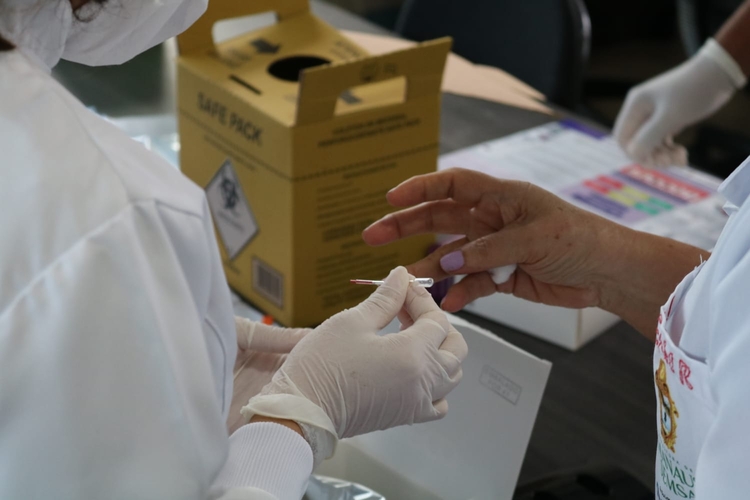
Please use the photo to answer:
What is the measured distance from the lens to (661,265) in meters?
1.11

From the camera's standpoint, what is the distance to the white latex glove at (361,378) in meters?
0.76

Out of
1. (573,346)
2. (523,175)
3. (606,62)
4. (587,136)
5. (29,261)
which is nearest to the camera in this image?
(29,261)

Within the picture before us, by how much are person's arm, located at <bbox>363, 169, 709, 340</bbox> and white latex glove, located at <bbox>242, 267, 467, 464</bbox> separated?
0.87 feet

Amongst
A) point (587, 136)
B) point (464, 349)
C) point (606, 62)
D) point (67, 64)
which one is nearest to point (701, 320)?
point (464, 349)

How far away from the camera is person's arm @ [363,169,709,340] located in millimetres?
1105

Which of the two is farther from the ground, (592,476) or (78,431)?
(78,431)

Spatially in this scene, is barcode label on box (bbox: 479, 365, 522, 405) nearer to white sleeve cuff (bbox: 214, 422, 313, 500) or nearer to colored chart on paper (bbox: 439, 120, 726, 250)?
white sleeve cuff (bbox: 214, 422, 313, 500)

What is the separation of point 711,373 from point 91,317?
0.47 meters

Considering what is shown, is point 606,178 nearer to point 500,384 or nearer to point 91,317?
point 500,384

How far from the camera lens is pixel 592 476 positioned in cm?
99

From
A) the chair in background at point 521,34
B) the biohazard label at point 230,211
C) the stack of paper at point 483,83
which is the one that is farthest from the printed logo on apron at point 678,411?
the chair in background at point 521,34

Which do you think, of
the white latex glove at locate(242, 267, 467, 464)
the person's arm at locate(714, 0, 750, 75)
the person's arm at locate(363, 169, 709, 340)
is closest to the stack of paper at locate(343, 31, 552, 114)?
the person's arm at locate(714, 0, 750, 75)

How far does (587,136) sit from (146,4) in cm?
128

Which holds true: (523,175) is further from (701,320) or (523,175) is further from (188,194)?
(188,194)
